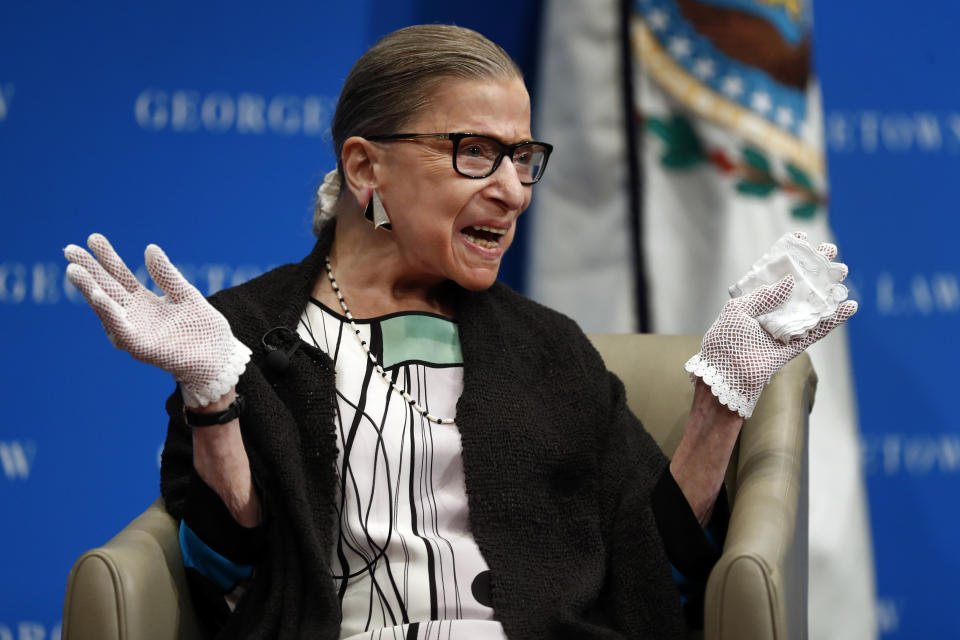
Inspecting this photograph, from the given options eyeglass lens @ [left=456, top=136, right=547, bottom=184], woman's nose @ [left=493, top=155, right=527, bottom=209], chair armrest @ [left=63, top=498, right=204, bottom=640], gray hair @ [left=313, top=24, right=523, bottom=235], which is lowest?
chair armrest @ [left=63, top=498, right=204, bottom=640]

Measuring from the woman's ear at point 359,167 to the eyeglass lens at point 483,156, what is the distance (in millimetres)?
137

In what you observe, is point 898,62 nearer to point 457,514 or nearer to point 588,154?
point 588,154

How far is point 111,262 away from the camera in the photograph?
4.29 ft

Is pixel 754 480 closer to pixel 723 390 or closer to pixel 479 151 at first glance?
pixel 723 390

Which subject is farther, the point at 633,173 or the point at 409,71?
the point at 633,173

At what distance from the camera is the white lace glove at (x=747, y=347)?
4.63 ft

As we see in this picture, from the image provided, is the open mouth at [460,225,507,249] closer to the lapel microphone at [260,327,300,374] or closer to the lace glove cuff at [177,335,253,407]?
the lapel microphone at [260,327,300,374]

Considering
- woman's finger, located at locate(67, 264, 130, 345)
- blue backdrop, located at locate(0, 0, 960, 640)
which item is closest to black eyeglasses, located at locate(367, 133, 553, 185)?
woman's finger, located at locate(67, 264, 130, 345)

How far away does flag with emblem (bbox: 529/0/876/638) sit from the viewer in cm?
238

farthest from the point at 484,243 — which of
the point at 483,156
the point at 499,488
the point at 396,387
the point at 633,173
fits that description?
the point at 633,173

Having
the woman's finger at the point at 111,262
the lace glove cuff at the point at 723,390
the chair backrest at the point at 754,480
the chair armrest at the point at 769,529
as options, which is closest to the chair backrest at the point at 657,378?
the chair backrest at the point at 754,480

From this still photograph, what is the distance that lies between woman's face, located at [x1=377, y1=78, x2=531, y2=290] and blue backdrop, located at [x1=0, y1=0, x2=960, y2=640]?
0.87 metres

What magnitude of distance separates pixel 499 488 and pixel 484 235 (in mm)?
363

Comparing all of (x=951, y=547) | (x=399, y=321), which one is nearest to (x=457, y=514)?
(x=399, y=321)
